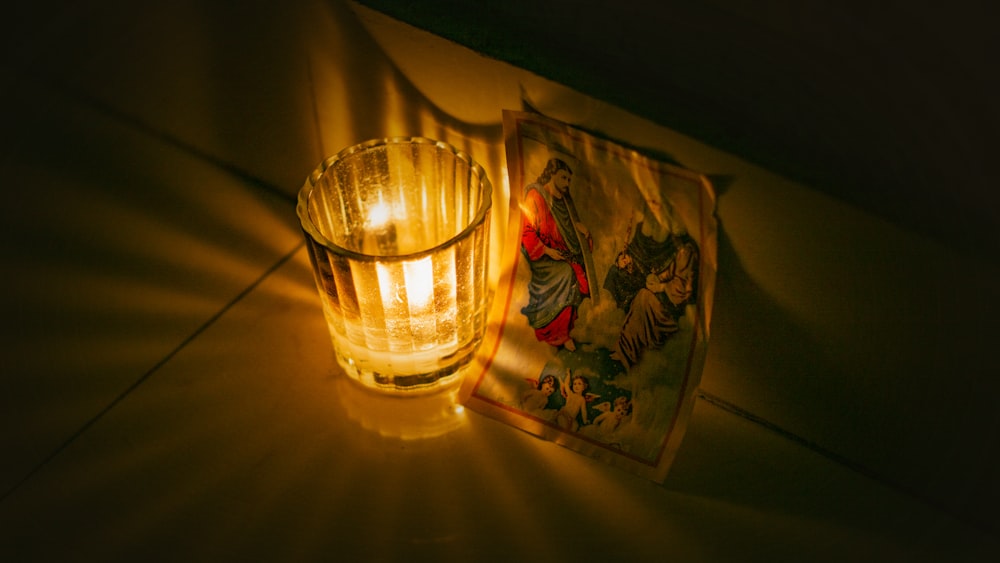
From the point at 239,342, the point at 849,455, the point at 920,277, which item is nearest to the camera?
the point at 920,277

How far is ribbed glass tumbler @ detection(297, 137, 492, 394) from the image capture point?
63cm

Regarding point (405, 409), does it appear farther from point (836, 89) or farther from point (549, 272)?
point (836, 89)

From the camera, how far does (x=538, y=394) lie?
690mm

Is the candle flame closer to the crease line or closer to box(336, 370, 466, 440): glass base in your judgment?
box(336, 370, 466, 440): glass base

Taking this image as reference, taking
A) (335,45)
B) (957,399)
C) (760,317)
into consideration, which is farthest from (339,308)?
(957,399)

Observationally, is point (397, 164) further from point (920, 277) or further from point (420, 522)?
point (920, 277)

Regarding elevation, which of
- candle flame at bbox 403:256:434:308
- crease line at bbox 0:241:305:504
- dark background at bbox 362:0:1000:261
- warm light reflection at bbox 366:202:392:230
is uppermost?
dark background at bbox 362:0:1000:261

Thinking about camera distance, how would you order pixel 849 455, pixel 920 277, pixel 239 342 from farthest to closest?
pixel 239 342, pixel 849 455, pixel 920 277

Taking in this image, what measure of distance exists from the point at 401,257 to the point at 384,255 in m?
0.04

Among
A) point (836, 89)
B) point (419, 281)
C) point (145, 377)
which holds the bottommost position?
point (145, 377)

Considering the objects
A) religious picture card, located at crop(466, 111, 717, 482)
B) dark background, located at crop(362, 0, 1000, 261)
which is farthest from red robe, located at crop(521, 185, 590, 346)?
dark background, located at crop(362, 0, 1000, 261)

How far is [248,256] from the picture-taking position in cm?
80

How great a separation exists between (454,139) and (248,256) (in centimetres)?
25

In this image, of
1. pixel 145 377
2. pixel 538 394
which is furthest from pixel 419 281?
pixel 145 377
